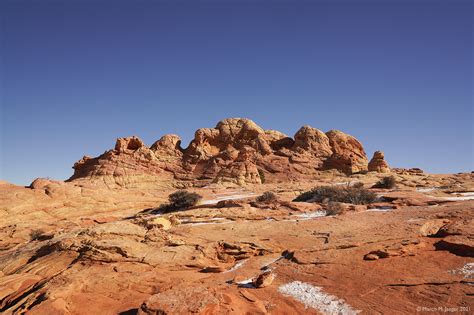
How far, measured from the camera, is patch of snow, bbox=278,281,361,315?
584cm

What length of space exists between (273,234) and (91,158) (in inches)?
2044

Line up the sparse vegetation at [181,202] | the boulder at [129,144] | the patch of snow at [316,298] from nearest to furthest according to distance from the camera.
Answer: the patch of snow at [316,298] → the sparse vegetation at [181,202] → the boulder at [129,144]

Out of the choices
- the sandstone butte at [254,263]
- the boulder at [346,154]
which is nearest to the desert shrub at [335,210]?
the sandstone butte at [254,263]

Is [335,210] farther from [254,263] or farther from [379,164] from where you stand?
[379,164]

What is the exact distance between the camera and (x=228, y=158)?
5112 cm

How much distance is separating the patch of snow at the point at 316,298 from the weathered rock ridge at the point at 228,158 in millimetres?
35115

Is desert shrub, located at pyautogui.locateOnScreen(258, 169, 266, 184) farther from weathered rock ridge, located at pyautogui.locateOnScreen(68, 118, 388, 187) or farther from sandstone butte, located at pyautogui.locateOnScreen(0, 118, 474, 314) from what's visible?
sandstone butte, located at pyautogui.locateOnScreen(0, 118, 474, 314)

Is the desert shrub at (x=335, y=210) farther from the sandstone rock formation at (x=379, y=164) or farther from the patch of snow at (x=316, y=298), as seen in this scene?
the sandstone rock formation at (x=379, y=164)

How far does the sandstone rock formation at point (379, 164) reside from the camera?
46713 mm

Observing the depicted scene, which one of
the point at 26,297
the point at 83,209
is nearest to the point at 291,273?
the point at 26,297

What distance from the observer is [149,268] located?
352 inches

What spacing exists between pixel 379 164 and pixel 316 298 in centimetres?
4491

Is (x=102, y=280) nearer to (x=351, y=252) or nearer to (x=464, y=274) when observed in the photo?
(x=351, y=252)

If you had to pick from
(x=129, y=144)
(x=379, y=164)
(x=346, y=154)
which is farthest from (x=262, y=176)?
(x=129, y=144)
